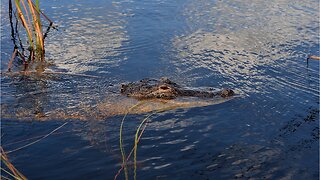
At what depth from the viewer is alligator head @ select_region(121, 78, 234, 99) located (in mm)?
5445

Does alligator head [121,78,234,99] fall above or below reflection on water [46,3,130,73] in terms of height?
below

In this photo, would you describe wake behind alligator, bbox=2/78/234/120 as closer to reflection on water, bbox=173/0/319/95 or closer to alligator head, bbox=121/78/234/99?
alligator head, bbox=121/78/234/99

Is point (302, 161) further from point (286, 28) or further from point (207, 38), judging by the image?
point (286, 28)

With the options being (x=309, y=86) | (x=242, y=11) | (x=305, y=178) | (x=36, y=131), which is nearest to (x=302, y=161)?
(x=305, y=178)

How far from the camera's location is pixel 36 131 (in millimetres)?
4652

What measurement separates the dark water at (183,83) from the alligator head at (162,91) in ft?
0.90

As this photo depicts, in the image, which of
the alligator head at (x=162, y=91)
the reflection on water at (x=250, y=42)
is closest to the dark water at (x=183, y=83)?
the reflection on water at (x=250, y=42)

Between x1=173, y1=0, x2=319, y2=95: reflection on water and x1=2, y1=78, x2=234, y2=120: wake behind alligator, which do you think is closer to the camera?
x1=2, y1=78, x2=234, y2=120: wake behind alligator

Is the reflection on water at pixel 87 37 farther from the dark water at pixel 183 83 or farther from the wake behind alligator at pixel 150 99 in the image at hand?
the wake behind alligator at pixel 150 99

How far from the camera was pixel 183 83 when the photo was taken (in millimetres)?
6238

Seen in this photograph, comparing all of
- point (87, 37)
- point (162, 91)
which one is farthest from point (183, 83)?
point (87, 37)

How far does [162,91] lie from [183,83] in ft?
2.89

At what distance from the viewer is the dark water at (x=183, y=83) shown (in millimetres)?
4129

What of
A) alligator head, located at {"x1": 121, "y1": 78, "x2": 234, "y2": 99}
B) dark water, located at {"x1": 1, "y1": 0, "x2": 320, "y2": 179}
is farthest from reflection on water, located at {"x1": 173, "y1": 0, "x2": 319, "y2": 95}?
alligator head, located at {"x1": 121, "y1": 78, "x2": 234, "y2": 99}
